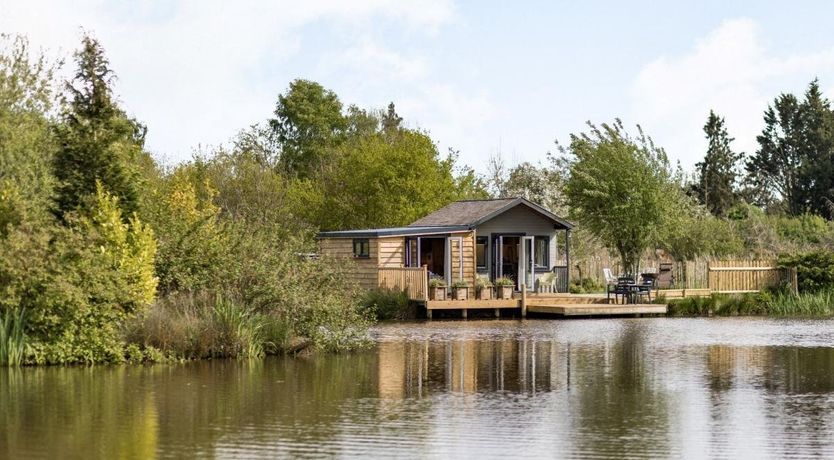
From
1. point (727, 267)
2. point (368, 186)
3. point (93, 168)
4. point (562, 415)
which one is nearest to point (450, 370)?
point (562, 415)

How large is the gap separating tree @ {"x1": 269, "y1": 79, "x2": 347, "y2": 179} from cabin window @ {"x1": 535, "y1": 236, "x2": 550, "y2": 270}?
30416mm

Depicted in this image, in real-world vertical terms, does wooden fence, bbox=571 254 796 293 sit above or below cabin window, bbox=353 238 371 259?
below

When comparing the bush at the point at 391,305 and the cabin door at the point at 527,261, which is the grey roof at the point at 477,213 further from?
the bush at the point at 391,305

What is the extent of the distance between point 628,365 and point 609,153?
25.1 meters

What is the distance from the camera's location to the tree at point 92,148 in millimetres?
24203

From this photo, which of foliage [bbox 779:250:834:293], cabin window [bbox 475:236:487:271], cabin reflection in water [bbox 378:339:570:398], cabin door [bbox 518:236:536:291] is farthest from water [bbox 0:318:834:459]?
cabin door [bbox 518:236:536:291]

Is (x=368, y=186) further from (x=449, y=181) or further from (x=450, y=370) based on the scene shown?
(x=450, y=370)

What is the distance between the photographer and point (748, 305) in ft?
128

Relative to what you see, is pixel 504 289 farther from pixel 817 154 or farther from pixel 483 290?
pixel 817 154

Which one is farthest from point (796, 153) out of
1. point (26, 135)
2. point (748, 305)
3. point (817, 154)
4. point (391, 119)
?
point (26, 135)

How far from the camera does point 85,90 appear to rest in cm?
2500

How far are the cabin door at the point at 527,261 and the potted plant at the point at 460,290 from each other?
17.2ft

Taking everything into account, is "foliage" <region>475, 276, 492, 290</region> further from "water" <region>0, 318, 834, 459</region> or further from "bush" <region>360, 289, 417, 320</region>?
"water" <region>0, 318, 834, 459</region>

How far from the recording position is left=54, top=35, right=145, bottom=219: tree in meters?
24.2
